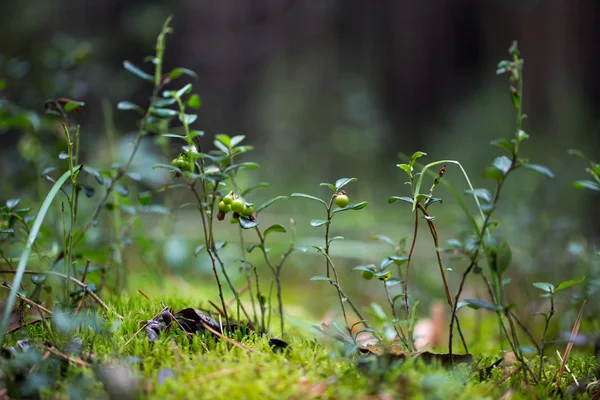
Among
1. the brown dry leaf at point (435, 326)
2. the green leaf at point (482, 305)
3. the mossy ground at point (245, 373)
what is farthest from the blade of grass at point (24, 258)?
the brown dry leaf at point (435, 326)

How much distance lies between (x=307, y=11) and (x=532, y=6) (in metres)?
2.97

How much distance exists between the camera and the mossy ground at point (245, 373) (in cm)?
84

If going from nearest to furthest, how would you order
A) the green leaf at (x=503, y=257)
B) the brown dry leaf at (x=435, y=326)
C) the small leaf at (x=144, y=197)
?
the green leaf at (x=503, y=257), the small leaf at (x=144, y=197), the brown dry leaf at (x=435, y=326)

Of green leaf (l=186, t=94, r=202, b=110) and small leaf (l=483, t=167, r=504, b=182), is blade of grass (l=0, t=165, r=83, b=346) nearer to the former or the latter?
green leaf (l=186, t=94, r=202, b=110)

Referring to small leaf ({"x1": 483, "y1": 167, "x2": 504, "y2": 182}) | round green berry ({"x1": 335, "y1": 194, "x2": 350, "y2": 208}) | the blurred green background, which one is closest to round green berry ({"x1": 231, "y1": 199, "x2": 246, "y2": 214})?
round green berry ({"x1": 335, "y1": 194, "x2": 350, "y2": 208})

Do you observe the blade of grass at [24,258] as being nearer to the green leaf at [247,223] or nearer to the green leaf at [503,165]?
the green leaf at [247,223]

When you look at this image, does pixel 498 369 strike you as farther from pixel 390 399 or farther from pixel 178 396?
pixel 178 396

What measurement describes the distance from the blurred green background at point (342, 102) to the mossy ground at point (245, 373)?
798mm

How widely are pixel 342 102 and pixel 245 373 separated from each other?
17.3 feet

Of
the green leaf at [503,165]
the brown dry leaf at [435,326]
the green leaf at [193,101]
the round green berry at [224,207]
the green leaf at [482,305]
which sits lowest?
the brown dry leaf at [435,326]

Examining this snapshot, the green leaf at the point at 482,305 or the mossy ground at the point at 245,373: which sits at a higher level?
the green leaf at the point at 482,305

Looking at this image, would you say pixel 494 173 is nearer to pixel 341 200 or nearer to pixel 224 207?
pixel 341 200

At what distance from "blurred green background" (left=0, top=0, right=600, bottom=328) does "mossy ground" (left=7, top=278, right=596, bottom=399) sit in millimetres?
798

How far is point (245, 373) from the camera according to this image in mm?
892
